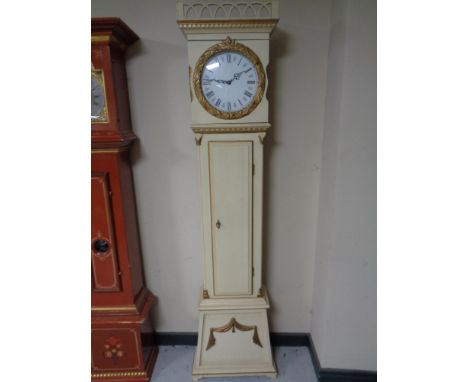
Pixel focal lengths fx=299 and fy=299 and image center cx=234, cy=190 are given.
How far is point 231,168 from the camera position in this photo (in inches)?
58.2

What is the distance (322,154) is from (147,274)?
4.13 ft

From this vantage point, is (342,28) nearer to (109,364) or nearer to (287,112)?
(287,112)

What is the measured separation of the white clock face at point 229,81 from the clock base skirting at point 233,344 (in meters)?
1.06

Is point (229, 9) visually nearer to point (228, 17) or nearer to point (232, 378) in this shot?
point (228, 17)

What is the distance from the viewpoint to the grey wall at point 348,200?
1.33m

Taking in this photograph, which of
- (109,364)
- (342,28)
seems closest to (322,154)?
(342,28)

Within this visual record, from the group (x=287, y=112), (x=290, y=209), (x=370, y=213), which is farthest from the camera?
(x=290, y=209)

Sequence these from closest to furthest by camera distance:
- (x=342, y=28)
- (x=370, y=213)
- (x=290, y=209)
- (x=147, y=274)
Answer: (x=342, y=28) < (x=370, y=213) < (x=290, y=209) < (x=147, y=274)

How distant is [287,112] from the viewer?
160 centimetres

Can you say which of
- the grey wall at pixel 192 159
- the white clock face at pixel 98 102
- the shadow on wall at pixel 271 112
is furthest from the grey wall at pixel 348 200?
the white clock face at pixel 98 102

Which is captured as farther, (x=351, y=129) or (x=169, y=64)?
(x=169, y=64)

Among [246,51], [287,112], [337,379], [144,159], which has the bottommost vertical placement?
[337,379]

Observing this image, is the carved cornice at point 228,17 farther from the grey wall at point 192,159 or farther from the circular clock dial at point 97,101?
the circular clock dial at point 97,101

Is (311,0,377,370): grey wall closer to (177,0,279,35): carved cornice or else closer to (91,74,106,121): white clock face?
(177,0,279,35): carved cornice
